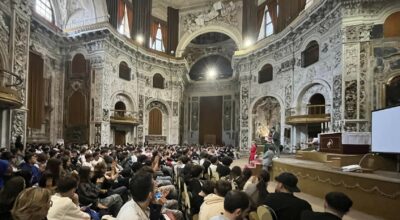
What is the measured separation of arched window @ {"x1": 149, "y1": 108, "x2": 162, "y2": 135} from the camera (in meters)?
23.6

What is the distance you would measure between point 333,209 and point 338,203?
0.09m

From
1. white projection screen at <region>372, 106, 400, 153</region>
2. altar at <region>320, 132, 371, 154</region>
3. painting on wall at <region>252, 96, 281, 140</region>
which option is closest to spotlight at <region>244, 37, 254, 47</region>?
painting on wall at <region>252, 96, 281, 140</region>

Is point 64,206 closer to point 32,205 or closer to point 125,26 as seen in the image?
point 32,205

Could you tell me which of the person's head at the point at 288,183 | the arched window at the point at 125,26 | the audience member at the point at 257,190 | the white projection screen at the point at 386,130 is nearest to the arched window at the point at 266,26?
the arched window at the point at 125,26

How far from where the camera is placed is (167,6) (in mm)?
26172

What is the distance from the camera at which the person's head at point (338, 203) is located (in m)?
2.63

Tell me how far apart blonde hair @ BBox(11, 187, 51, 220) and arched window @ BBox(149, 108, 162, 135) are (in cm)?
2165

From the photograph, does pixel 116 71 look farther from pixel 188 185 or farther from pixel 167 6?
pixel 188 185

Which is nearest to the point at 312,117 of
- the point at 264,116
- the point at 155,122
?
the point at 264,116

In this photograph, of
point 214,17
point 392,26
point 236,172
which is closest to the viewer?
point 236,172

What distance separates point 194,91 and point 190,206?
25.0 m

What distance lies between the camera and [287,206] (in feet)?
9.94

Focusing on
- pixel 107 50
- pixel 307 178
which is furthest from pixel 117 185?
pixel 107 50

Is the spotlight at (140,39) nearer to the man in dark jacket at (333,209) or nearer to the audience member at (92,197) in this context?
the audience member at (92,197)
